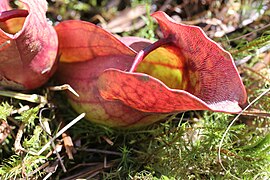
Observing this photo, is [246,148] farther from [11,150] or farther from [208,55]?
[11,150]

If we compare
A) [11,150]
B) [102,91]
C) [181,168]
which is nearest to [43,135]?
[11,150]

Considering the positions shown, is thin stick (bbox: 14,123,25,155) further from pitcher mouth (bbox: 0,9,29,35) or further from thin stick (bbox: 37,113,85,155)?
pitcher mouth (bbox: 0,9,29,35)

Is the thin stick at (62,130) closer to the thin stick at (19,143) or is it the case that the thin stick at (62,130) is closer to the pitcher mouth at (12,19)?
the thin stick at (19,143)

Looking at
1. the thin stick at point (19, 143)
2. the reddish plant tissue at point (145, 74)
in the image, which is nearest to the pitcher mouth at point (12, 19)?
the reddish plant tissue at point (145, 74)

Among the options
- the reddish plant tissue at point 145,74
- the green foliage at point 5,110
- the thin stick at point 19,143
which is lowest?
the thin stick at point 19,143

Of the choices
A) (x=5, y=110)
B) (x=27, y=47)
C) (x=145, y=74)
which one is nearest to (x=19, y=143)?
(x=5, y=110)

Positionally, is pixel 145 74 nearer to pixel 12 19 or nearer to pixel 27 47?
pixel 27 47
